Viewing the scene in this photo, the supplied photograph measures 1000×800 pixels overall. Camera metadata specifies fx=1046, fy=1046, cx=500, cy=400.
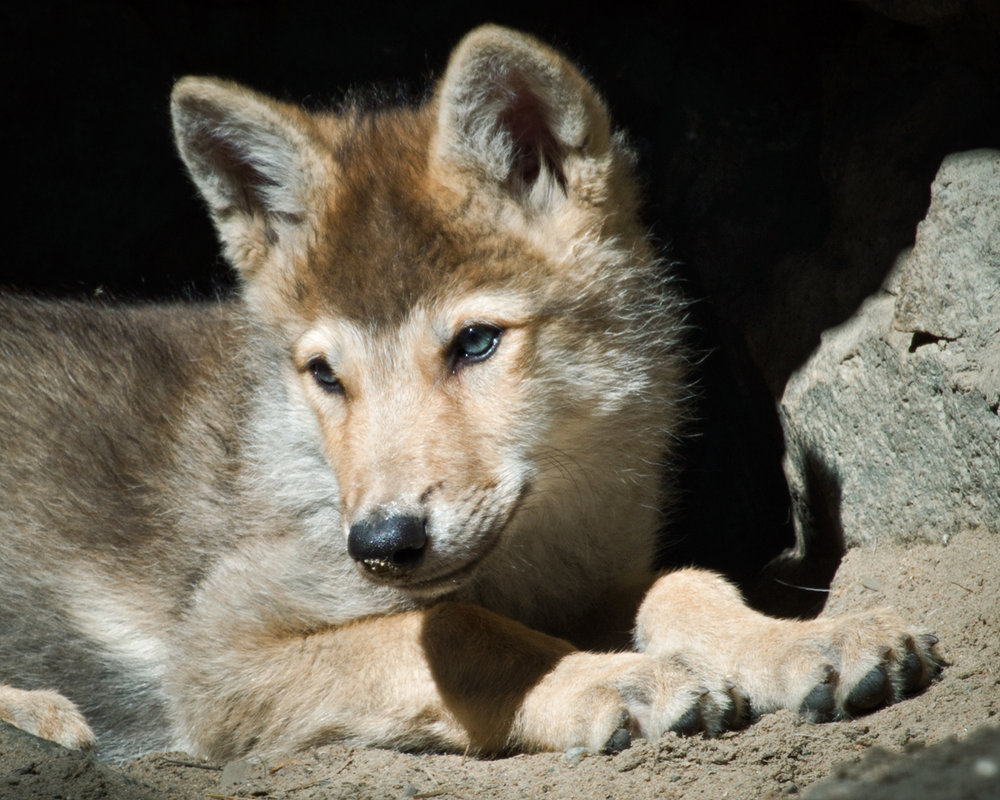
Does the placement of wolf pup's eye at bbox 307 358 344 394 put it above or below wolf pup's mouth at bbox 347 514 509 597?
above

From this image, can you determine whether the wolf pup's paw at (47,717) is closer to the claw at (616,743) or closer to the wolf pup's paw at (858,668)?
the claw at (616,743)

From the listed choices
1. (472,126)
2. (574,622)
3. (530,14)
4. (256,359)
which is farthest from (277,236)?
(530,14)

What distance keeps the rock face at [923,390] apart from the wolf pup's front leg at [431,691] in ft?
4.24

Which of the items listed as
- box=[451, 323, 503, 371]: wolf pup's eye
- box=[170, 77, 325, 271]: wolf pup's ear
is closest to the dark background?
box=[170, 77, 325, 271]: wolf pup's ear

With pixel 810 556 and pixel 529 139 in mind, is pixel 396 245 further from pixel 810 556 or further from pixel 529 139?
pixel 810 556

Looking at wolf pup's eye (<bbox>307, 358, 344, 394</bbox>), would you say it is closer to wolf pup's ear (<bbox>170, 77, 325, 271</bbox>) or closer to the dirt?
wolf pup's ear (<bbox>170, 77, 325, 271</bbox>)

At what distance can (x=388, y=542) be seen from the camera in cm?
294

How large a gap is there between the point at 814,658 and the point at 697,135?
3.19 metres

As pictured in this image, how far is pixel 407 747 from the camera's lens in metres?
3.53

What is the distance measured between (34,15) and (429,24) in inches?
87.5

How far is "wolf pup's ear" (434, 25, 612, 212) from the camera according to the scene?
344 cm

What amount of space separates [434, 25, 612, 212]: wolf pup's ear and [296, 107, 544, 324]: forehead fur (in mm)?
161

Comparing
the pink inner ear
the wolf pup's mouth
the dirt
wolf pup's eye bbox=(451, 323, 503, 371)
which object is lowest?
the dirt

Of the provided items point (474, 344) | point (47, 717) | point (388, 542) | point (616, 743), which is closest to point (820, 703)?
point (616, 743)
